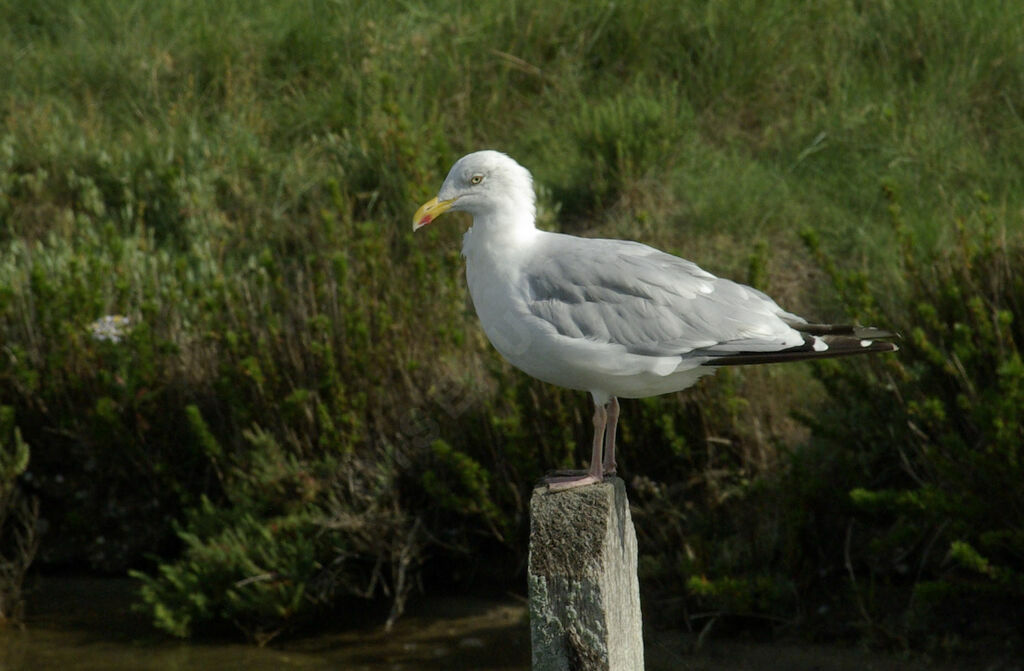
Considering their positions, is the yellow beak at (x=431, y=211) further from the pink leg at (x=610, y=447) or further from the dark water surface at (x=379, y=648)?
the dark water surface at (x=379, y=648)

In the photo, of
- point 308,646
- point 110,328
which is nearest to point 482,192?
point 308,646

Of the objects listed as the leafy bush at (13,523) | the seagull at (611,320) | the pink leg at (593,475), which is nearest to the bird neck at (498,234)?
the seagull at (611,320)

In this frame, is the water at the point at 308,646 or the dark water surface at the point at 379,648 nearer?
the dark water surface at the point at 379,648

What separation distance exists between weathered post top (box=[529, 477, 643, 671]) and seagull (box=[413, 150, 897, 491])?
0.42m

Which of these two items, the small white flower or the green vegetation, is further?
the small white flower

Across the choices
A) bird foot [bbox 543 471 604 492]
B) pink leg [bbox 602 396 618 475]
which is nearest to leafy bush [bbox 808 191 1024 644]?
pink leg [bbox 602 396 618 475]

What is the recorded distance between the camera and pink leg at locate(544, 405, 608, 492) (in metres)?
2.96

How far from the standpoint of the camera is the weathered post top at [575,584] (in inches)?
94.6

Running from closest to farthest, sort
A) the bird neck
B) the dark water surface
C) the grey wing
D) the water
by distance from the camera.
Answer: the grey wing → the bird neck → the dark water surface → the water

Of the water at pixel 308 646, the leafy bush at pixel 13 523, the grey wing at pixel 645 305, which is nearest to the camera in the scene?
the grey wing at pixel 645 305

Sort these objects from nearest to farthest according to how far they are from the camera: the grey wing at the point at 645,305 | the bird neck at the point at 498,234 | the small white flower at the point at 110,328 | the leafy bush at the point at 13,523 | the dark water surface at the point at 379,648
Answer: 1. the grey wing at the point at 645,305
2. the bird neck at the point at 498,234
3. the dark water surface at the point at 379,648
4. the leafy bush at the point at 13,523
5. the small white flower at the point at 110,328

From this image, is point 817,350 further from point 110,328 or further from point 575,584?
point 110,328

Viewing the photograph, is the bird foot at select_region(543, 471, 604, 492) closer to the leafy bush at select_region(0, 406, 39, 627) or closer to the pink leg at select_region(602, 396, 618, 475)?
the pink leg at select_region(602, 396, 618, 475)

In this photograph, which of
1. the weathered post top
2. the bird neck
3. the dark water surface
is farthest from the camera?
the dark water surface
